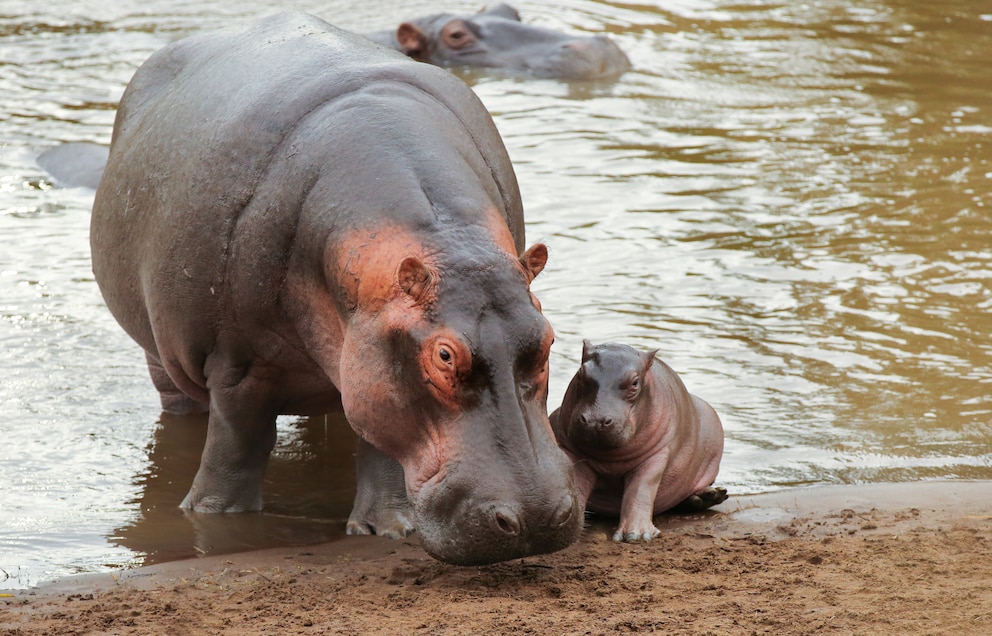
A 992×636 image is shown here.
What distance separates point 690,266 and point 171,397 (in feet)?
10.4

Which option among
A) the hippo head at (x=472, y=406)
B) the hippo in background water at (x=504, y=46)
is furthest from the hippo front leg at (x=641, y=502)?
the hippo in background water at (x=504, y=46)

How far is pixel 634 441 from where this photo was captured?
16.5 ft

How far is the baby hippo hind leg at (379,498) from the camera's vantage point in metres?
5.08

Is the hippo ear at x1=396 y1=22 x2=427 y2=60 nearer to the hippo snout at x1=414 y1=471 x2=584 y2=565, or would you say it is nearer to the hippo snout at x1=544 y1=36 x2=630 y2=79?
the hippo snout at x1=544 y1=36 x2=630 y2=79

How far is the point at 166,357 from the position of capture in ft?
17.1

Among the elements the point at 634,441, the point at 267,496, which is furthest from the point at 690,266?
the point at 267,496

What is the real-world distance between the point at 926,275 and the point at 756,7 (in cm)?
834

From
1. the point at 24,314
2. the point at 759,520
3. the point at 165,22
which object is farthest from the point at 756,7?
the point at 759,520

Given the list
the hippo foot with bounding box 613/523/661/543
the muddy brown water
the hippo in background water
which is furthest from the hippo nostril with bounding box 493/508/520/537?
the hippo in background water

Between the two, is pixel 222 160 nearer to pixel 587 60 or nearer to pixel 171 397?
pixel 171 397

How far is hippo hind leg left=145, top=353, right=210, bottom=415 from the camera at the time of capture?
21.1 ft

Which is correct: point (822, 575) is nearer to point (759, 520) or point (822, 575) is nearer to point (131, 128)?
point (759, 520)

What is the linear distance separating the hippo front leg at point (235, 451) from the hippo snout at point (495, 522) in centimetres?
124

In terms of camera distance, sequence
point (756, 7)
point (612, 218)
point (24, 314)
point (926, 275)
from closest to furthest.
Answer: point (24, 314)
point (926, 275)
point (612, 218)
point (756, 7)
